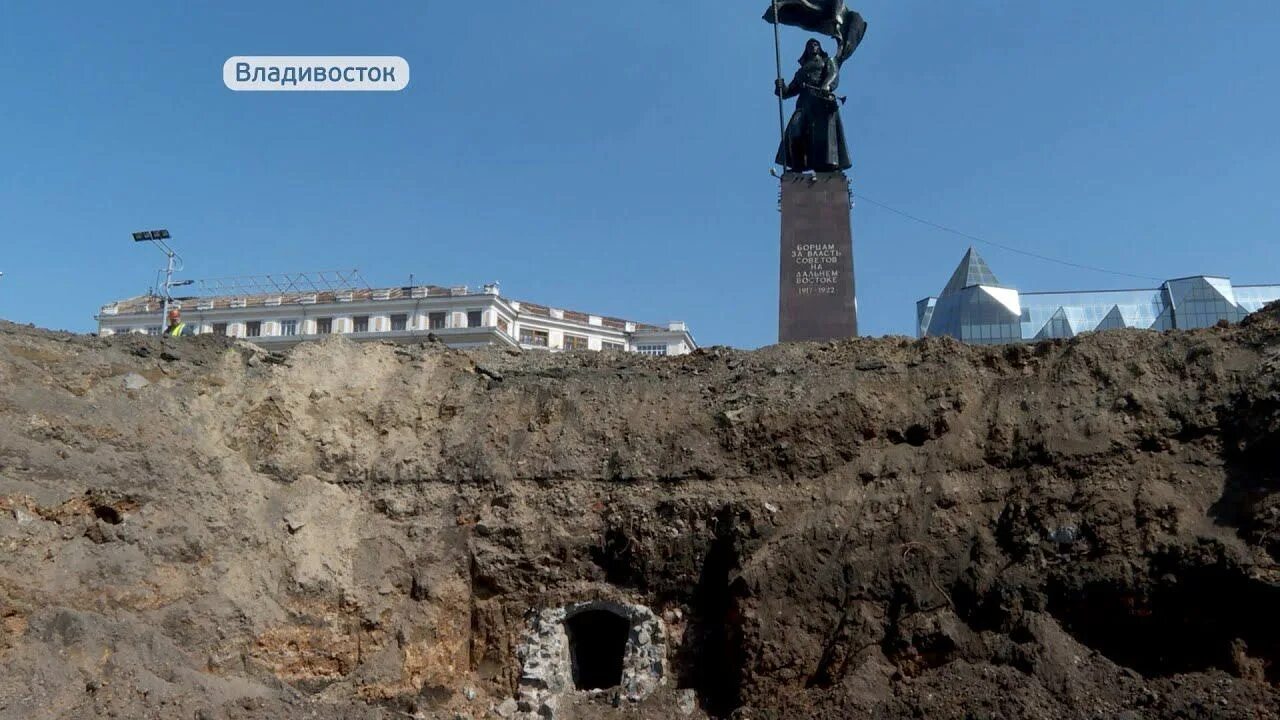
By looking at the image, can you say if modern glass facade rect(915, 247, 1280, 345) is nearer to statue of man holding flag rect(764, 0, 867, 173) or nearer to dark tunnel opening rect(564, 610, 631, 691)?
statue of man holding flag rect(764, 0, 867, 173)

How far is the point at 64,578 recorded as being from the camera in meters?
12.7

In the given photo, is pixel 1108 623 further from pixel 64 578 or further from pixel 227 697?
pixel 64 578

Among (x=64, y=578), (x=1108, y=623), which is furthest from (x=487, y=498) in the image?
(x=1108, y=623)

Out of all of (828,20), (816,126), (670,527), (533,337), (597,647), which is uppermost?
(828,20)

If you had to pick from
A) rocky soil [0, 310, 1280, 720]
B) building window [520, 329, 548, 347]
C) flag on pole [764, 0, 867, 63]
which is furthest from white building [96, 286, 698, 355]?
rocky soil [0, 310, 1280, 720]

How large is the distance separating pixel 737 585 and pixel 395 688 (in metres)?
5.05

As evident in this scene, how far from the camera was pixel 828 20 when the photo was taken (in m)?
22.3

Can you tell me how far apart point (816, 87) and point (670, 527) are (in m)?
10.7

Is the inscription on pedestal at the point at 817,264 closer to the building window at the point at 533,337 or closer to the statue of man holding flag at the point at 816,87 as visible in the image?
the statue of man holding flag at the point at 816,87

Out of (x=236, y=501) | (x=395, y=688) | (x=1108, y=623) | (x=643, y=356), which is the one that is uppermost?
(x=643, y=356)

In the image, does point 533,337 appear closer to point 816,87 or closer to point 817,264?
point 816,87

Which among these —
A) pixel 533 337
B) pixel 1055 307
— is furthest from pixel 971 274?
pixel 533 337

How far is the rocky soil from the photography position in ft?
41.2

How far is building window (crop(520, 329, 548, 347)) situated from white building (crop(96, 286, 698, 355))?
32mm
